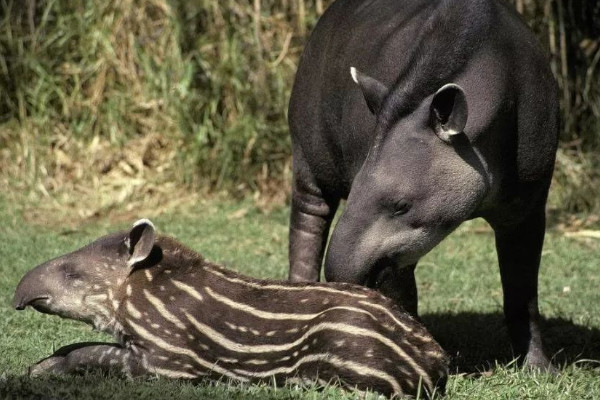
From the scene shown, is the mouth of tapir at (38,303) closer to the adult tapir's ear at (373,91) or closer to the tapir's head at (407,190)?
the tapir's head at (407,190)

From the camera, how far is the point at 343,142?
6.20m

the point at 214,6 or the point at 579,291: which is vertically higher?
the point at 214,6

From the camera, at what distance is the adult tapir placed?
5262mm

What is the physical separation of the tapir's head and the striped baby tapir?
0.88ft

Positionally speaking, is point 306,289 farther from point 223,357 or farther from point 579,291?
point 579,291

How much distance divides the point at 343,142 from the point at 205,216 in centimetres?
411

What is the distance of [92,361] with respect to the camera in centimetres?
511

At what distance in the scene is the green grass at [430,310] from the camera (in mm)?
4773

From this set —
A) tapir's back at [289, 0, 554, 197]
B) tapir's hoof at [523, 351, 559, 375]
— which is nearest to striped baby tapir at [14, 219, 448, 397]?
tapir's back at [289, 0, 554, 197]

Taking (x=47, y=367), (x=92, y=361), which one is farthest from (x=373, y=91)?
(x=47, y=367)

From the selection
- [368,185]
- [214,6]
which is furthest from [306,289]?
[214,6]

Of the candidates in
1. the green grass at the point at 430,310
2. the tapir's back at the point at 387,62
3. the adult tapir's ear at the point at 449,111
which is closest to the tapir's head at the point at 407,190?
the adult tapir's ear at the point at 449,111

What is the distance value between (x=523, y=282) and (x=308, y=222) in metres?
1.36

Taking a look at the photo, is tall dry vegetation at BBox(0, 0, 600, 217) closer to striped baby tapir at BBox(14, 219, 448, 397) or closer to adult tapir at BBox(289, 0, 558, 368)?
adult tapir at BBox(289, 0, 558, 368)
